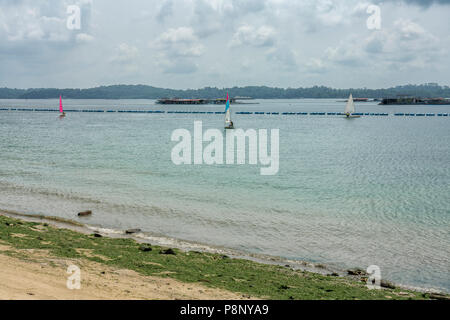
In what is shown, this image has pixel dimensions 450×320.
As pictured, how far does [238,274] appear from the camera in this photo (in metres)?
14.3

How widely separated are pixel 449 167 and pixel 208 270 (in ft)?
127

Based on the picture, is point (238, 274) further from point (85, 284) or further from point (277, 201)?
point (277, 201)

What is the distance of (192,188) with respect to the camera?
32.9 metres

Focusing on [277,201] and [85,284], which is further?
[277,201]

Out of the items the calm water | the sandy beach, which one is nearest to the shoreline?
the sandy beach

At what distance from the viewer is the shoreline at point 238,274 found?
12.7m

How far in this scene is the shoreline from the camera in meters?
12.7

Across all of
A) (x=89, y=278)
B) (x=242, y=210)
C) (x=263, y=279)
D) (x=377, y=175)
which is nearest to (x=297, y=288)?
(x=263, y=279)

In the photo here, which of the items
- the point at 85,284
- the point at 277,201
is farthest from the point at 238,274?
the point at 277,201

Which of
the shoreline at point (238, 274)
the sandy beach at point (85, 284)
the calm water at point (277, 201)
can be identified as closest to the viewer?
the sandy beach at point (85, 284)

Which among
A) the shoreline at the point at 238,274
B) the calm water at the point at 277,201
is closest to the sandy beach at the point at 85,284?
the shoreline at the point at 238,274

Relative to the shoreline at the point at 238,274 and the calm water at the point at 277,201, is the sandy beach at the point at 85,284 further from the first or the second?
the calm water at the point at 277,201
